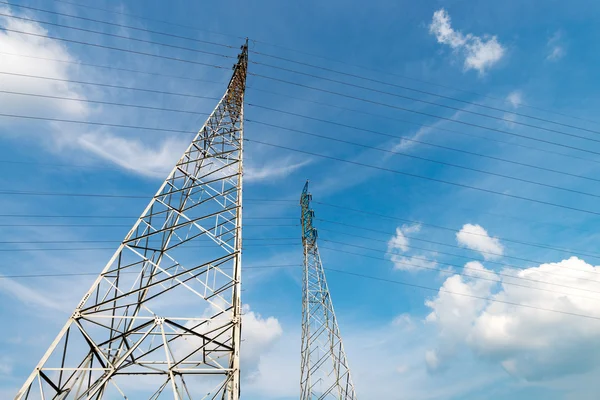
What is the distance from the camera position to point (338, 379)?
29000 mm

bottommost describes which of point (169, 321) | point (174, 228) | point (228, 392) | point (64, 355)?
point (228, 392)

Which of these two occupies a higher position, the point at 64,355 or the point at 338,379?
the point at 338,379

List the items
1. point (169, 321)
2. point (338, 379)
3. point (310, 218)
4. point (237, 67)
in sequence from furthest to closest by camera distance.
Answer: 1. point (310, 218)
2. point (338, 379)
3. point (237, 67)
4. point (169, 321)

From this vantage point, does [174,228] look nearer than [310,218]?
Yes

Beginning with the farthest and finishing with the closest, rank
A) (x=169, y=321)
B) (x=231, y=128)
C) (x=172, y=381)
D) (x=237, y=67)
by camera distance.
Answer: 1. (x=237, y=67)
2. (x=231, y=128)
3. (x=169, y=321)
4. (x=172, y=381)

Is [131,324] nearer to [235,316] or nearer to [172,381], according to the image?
[172,381]

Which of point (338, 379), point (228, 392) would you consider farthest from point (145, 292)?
point (338, 379)

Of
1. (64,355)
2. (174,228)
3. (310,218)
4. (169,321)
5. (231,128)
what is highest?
(310,218)

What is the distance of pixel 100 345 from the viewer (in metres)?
11.3

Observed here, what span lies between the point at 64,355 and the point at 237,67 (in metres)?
20.0

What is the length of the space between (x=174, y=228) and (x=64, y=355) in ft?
18.5

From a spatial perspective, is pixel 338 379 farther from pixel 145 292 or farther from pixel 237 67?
pixel 237 67

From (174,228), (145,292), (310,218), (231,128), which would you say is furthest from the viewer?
(310,218)

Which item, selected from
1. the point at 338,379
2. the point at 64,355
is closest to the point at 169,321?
the point at 64,355
